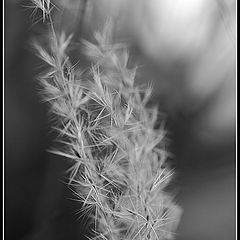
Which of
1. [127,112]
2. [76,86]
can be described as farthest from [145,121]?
[76,86]

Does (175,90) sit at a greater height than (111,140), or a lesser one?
greater

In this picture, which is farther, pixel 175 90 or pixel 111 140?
pixel 175 90

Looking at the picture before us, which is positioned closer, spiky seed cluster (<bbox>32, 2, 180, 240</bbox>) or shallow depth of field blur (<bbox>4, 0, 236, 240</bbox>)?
spiky seed cluster (<bbox>32, 2, 180, 240</bbox>)

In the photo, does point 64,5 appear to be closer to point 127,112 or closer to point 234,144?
point 127,112

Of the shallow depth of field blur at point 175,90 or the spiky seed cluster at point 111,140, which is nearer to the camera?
the spiky seed cluster at point 111,140
